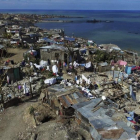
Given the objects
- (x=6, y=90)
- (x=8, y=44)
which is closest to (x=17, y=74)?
(x=6, y=90)

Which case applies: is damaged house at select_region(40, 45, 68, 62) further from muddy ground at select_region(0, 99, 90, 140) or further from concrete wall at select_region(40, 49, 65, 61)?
muddy ground at select_region(0, 99, 90, 140)

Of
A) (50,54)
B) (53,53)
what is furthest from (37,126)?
(50,54)

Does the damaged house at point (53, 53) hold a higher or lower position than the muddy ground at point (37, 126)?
higher

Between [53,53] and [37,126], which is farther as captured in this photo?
[53,53]

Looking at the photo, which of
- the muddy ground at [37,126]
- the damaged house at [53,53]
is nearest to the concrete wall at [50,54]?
the damaged house at [53,53]

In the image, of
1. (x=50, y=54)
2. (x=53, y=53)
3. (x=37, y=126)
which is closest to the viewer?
(x=37, y=126)

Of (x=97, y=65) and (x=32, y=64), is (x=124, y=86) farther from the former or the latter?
(x=32, y=64)

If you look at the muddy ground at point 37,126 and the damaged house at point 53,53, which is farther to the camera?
the damaged house at point 53,53

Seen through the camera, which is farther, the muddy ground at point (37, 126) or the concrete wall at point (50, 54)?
the concrete wall at point (50, 54)

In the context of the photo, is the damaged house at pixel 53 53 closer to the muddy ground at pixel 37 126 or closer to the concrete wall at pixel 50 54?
the concrete wall at pixel 50 54

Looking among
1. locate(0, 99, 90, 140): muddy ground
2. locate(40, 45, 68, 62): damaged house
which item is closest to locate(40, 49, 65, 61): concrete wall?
locate(40, 45, 68, 62): damaged house

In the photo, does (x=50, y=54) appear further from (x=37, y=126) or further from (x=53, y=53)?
(x=37, y=126)
